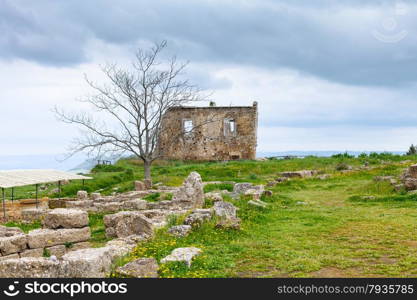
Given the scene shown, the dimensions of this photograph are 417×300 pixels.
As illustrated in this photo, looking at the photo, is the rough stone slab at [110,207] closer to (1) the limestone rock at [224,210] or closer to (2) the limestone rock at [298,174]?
(1) the limestone rock at [224,210]

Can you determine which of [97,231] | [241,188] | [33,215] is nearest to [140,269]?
[97,231]

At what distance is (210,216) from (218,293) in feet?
19.5

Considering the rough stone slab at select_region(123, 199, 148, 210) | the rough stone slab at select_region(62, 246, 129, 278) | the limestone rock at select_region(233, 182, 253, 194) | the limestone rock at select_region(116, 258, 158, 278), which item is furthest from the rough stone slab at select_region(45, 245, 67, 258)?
the limestone rock at select_region(233, 182, 253, 194)

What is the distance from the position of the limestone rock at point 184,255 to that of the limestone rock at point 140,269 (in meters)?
0.40

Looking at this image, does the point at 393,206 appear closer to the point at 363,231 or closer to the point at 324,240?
the point at 363,231

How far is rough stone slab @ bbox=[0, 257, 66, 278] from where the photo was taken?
25.7 feet

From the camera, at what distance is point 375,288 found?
7180 millimetres

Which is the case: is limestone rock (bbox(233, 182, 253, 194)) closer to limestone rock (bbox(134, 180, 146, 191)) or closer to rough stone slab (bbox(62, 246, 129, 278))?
limestone rock (bbox(134, 180, 146, 191))

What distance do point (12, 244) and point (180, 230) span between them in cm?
393

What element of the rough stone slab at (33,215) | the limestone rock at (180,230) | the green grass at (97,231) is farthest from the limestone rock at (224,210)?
the rough stone slab at (33,215)

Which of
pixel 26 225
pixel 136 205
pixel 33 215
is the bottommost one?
pixel 26 225

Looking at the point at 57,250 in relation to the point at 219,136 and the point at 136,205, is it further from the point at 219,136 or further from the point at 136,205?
the point at 219,136

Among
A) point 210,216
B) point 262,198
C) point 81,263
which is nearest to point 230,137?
point 262,198

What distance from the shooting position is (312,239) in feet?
37.9
